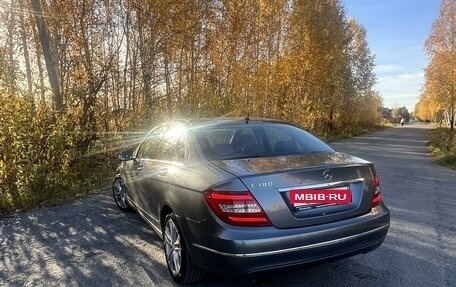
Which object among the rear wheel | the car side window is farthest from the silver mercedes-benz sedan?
the rear wheel

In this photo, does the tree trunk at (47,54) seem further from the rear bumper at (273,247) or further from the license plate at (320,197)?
the license plate at (320,197)

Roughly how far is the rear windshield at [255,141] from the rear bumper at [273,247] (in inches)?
33.1

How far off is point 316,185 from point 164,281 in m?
1.69

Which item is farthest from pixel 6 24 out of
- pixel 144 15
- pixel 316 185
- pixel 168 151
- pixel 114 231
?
pixel 316 185

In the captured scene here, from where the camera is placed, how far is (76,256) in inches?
160

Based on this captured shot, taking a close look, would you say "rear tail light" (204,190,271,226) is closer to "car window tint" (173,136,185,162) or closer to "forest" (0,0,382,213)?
"car window tint" (173,136,185,162)

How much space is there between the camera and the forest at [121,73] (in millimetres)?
6793

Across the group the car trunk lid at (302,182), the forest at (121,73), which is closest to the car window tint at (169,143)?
the car trunk lid at (302,182)

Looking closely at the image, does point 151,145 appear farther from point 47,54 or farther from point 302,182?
point 47,54

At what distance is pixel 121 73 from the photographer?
10.9 m

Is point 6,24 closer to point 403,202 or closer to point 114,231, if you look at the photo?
point 114,231

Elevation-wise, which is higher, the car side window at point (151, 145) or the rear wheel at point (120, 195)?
the car side window at point (151, 145)

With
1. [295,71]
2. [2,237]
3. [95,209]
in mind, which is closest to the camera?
[2,237]

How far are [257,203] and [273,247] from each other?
34 centimetres
